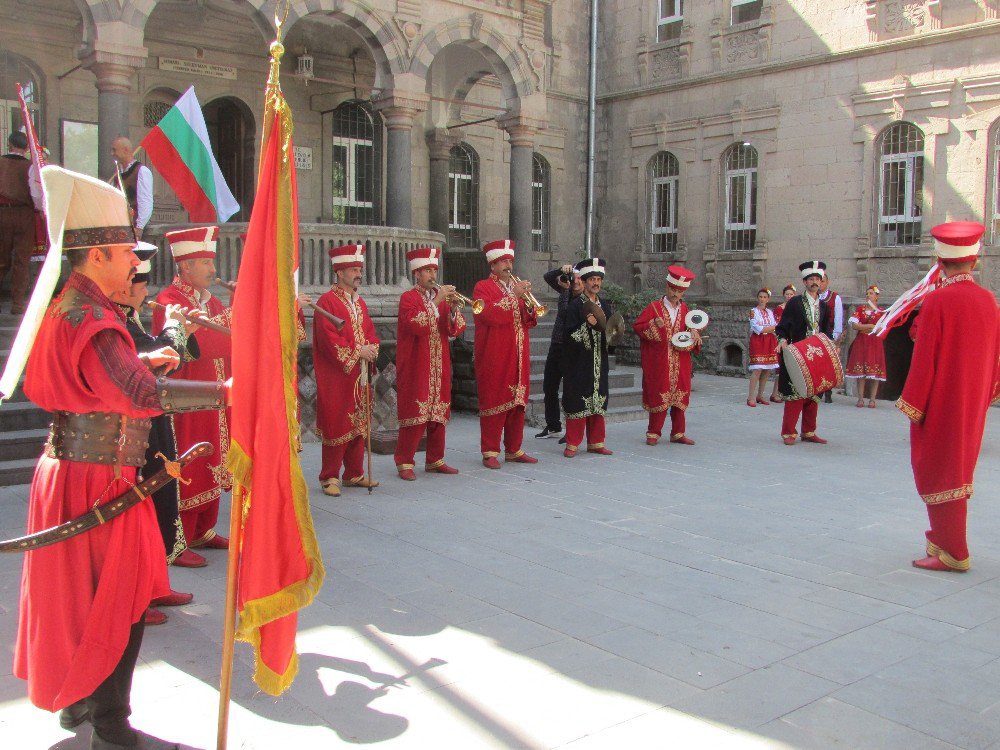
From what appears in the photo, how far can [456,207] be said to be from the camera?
1961cm

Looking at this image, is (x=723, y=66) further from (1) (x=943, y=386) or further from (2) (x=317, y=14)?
(1) (x=943, y=386)

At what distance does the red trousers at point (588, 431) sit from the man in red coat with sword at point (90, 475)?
6.66 meters

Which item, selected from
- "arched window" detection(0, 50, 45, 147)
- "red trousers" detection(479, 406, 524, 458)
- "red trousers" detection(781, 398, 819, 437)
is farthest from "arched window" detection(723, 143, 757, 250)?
"arched window" detection(0, 50, 45, 147)

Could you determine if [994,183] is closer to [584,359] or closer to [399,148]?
[399,148]

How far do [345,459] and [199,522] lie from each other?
206 cm

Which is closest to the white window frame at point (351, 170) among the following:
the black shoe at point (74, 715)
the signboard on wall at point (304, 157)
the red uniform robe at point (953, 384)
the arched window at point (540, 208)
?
the signboard on wall at point (304, 157)

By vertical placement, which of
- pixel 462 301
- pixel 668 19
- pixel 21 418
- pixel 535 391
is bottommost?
pixel 535 391

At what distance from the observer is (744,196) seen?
19531mm

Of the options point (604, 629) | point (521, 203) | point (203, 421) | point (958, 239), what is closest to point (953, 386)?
point (958, 239)

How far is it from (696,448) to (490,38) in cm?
832

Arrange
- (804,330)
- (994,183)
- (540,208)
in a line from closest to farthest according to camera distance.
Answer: (804,330)
(994,183)
(540,208)

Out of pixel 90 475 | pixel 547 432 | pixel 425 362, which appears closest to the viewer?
pixel 90 475

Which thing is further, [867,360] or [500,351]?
[867,360]

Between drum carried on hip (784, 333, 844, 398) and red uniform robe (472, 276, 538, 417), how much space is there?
10.1 ft
